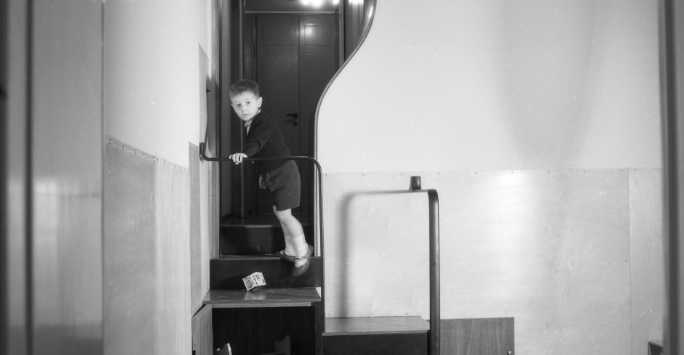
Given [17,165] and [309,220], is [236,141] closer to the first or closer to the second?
[309,220]

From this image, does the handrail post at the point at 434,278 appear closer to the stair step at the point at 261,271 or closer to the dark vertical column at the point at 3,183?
the stair step at the point at 261,271

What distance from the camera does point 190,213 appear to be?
2.52 m

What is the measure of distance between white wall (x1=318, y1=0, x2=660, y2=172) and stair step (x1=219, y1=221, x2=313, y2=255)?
0.48 meters

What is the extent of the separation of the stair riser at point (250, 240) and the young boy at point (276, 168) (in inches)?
5.3

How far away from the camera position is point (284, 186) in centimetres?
323

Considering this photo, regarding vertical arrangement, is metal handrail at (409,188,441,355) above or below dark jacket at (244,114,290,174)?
below

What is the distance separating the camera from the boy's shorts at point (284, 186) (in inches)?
127

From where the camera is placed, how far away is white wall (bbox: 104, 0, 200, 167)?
4.00 ft

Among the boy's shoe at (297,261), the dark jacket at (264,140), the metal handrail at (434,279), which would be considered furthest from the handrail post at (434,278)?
the dark jacket at (264,140)

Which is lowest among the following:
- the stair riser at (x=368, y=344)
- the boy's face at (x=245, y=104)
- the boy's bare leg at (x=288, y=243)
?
the stair riser at (x=368, y=344)

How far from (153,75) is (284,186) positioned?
159 cm

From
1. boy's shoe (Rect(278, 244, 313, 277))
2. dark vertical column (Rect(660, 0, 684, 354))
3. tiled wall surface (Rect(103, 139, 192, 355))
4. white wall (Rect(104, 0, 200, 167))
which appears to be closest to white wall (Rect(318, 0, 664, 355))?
boy's shoe (Rect(278, 244, 313, 277))

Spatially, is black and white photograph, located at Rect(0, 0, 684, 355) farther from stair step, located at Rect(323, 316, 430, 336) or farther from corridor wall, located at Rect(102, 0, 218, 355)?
corridor wall, located at Rect(102, 0, 218, 355)

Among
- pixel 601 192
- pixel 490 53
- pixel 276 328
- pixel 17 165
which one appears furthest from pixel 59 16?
pixel 601 192
